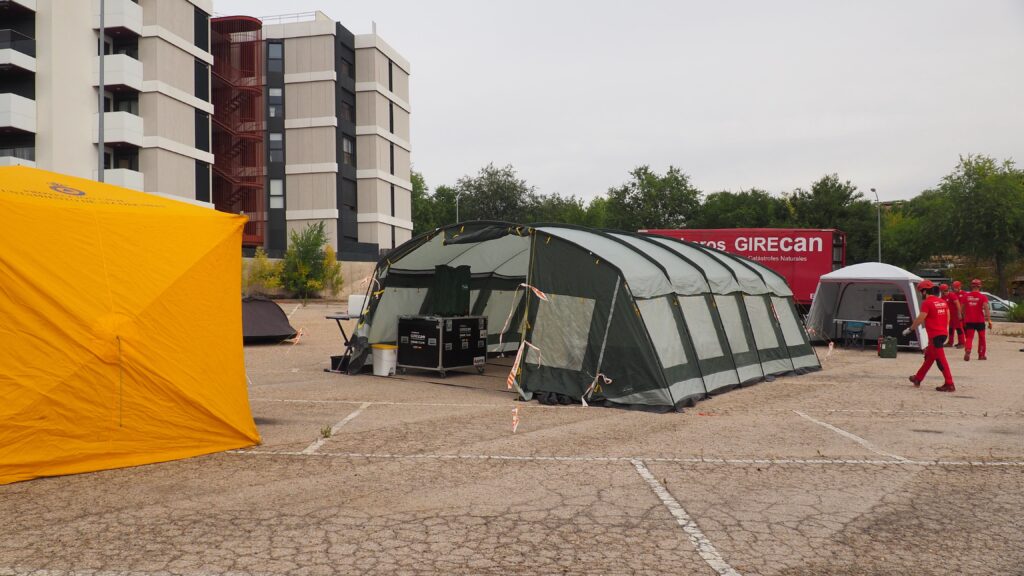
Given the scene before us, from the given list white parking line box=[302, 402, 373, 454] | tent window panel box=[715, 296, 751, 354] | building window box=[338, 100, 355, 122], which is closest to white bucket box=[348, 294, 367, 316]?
white parking line box=[302, 402, 373, 454]

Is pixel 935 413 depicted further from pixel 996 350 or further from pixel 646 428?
pixel 996 350

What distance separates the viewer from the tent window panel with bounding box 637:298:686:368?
10586mm

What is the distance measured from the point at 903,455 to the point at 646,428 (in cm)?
263

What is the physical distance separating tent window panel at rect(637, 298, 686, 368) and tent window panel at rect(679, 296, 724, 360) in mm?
378

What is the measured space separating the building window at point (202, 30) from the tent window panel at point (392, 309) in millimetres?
28780

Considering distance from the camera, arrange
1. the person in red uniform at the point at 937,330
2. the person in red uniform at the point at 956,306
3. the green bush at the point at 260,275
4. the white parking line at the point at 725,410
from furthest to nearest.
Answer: the green bush at the point at 260,275
the person in red uniform at the point at 956,306
the person in red uniform at the point at 937,330
the white parking line at the point at 725,410

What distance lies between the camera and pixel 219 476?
6.41 m

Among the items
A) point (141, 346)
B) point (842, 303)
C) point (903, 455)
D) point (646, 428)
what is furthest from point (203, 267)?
point (842, 303)

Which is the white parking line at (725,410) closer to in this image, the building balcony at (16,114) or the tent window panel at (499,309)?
the tent window panel at (499,309)

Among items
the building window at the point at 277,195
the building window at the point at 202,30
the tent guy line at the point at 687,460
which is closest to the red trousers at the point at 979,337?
the tent guy line at the point at 687,460

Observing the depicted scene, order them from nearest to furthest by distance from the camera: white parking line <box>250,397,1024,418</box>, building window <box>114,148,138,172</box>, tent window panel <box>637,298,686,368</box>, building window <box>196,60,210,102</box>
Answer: white parking line <box>250,397,1024,418</box> < tent window panel <box>637,298,686,368</box> < building window <box>114,148,138,172</box> < building window <box>196,60,210,102</box>

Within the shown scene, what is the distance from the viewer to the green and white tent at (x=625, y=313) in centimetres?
1052

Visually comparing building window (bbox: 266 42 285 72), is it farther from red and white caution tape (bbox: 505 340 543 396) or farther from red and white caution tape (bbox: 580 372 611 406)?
red and white caution tape (bbox: 580 372 611 406)

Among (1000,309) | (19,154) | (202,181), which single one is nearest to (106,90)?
(19,154)
